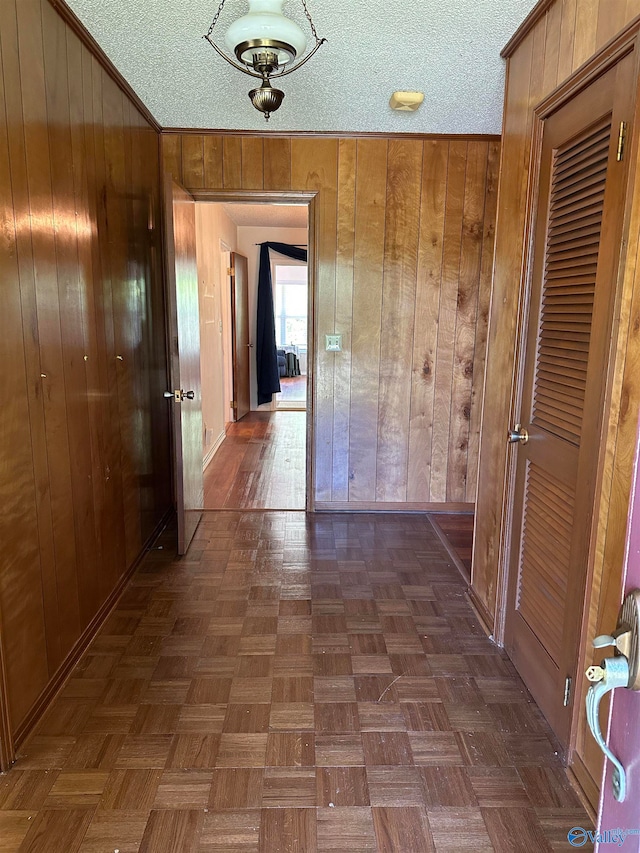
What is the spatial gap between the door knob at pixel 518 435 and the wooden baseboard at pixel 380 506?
171 centimetres

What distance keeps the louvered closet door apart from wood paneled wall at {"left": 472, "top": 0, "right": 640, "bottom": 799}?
7 cm

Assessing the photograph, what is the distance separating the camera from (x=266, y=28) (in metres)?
1.70

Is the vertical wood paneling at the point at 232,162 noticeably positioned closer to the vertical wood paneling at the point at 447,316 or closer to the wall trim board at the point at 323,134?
the wall trim board at the point at 323,134

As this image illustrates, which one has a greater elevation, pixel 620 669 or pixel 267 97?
pixel 267 97

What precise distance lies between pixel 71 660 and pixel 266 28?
222 cm

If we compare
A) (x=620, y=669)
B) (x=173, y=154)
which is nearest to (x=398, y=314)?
(x=173, y=154)

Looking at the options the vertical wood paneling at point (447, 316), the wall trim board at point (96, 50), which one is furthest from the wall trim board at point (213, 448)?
the wall trim board at point (96, 50)

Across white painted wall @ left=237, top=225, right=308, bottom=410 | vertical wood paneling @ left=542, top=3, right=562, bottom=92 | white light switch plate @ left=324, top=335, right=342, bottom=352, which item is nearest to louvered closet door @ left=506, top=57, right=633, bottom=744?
vertical wood paneling @ left=542, top=3, right=562, bottom=92

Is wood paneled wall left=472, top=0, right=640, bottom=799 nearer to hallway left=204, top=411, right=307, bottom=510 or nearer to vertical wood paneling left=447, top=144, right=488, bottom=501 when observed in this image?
vertical wood paneling left=447, top=144, right=488, bottom=501

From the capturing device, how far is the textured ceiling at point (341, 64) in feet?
6.47

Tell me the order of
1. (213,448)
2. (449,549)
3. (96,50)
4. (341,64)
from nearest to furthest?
(96,50) < (341,64) < (449,549) < (213,448)

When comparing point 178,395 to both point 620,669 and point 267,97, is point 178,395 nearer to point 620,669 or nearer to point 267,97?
point 267,97

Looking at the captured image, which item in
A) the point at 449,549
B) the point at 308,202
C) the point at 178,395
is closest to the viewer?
the point at 178,395

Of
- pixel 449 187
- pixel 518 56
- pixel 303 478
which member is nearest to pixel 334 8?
pixel 518 56
